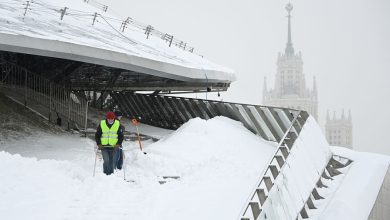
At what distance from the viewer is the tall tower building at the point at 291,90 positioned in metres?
184

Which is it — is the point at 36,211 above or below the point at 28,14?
below

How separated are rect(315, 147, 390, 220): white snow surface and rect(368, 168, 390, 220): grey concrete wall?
0.54 ft

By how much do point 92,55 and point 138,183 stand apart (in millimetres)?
5747

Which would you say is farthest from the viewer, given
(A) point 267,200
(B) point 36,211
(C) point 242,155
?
(C) point 242,155

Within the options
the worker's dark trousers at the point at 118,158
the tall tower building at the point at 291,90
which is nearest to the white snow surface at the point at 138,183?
the worker's dark trousers at the point at 118,158

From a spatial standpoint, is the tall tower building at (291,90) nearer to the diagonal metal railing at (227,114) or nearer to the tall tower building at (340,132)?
the tall tower building at (340,132)

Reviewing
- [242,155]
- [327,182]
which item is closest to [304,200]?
[327,182]

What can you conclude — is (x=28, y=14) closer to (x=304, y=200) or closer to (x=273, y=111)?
(x=273, y=111)

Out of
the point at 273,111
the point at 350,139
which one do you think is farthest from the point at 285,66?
the point at 273,111

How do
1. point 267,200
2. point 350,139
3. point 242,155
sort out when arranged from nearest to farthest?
point 267,200 < point 242,155 < point 350,139

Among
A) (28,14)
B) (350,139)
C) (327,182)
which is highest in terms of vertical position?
(28,14)

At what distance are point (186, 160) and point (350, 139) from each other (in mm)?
172836

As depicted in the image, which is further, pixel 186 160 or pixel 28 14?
pixel 28 14

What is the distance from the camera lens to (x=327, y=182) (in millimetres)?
12570
